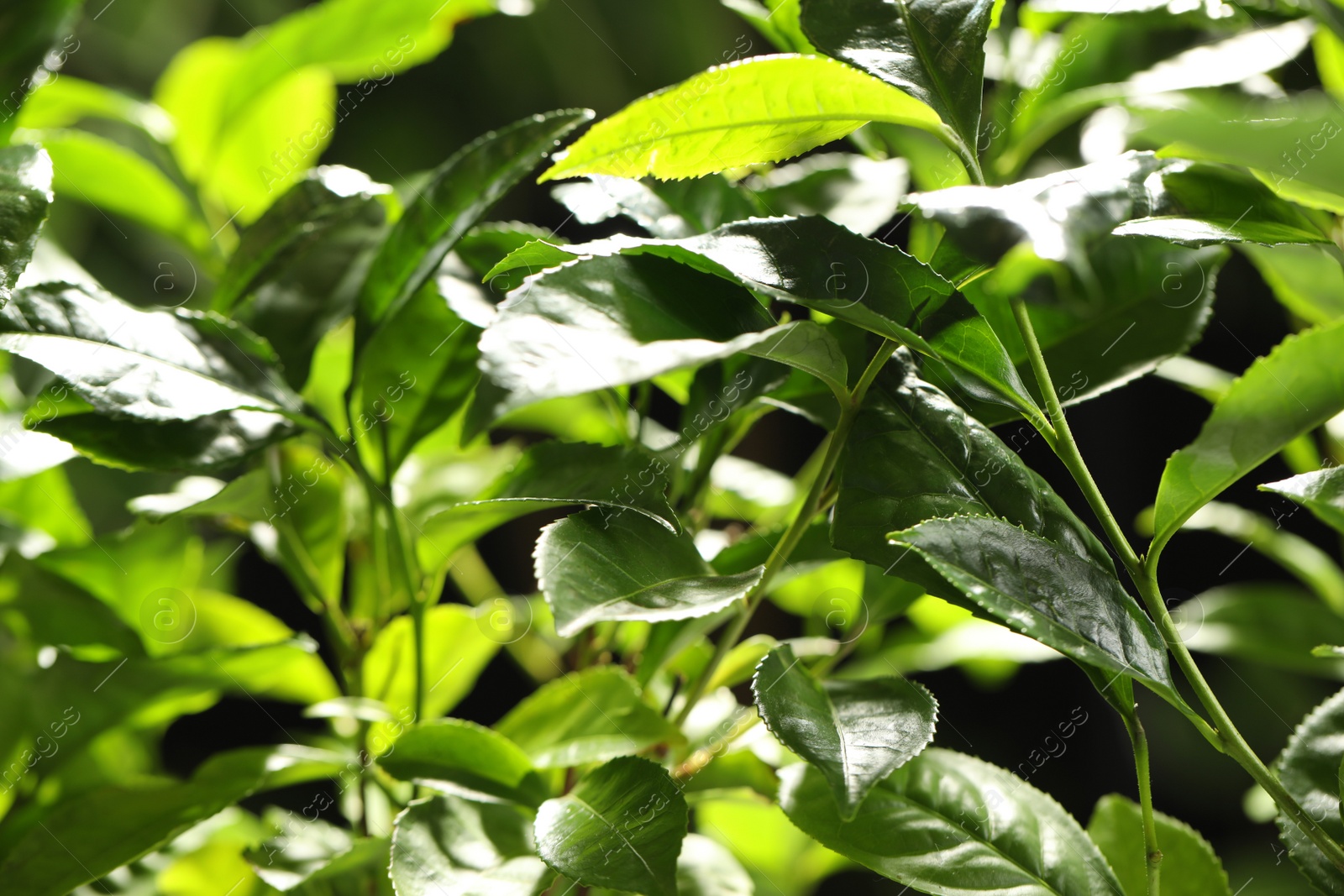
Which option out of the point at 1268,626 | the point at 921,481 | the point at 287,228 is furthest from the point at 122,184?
the point at 1268,626

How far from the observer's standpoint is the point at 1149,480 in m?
1.23

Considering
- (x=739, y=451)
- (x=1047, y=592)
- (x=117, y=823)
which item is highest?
(x=1047, y=592)

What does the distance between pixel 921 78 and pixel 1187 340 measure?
0.60 feet

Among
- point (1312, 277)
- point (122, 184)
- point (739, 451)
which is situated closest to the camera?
point (1312, 277)

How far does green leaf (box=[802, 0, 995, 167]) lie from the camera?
0.35 m

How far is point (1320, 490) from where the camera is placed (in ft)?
1.10

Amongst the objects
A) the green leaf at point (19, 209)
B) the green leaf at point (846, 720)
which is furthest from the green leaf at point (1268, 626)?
the green leaf at point (19, 209)

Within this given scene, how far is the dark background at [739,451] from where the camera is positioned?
1178 mm

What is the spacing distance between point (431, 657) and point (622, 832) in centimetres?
24

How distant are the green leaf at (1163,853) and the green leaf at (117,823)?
38 cm

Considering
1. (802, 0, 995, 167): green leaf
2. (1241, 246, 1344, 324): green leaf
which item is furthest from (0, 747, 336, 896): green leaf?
(1241, 246, 1344, 324): green leaf

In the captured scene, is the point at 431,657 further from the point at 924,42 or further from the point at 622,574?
the point at 924,42

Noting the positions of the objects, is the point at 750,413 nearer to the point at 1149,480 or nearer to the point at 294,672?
the point at 294,672

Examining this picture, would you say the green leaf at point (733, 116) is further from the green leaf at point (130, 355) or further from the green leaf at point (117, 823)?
the green leaf at point (117, 823)
